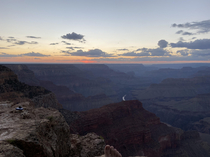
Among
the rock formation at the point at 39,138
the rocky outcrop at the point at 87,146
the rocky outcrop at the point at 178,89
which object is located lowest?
the rocky outcrop at the point at 178,89

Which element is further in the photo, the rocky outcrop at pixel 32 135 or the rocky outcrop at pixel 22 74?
the rocky outcrop at pixel 22 74

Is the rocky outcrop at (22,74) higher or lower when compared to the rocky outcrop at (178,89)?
higher

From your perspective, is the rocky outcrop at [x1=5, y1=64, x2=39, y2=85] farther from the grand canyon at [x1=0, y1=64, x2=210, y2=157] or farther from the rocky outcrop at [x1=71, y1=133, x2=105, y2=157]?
the rocky outcrop at [x1=71, y1=133, x2=105, y2=157]

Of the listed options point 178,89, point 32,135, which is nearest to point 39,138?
point 32,135

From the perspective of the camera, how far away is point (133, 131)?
4356 centimetres

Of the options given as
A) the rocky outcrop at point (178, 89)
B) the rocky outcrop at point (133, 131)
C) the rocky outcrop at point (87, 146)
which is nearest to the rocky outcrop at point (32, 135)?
the rocky outcrop at point (87, 146)

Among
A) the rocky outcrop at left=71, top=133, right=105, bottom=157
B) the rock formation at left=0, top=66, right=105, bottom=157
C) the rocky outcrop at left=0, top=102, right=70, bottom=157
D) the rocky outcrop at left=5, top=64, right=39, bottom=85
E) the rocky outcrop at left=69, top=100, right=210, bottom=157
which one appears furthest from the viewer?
the rocky outcrop at left=5, top=64, right=39, bottom=85

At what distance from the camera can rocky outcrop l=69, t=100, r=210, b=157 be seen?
39938mm

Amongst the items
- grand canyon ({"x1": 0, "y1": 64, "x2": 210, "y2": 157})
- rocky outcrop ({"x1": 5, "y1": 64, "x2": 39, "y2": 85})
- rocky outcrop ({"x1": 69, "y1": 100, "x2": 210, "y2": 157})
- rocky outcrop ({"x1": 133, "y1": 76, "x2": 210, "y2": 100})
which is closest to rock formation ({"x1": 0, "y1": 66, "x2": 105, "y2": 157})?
grand canyon ({"x1": 0, "y1": 64, "x2": 210, "y2": 157})

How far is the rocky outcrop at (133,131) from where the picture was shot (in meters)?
39.9

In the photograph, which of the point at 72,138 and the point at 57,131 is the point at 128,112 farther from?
the point at 57,131

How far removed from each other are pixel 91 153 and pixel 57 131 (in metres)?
3.81

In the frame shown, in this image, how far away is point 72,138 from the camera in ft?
47.5

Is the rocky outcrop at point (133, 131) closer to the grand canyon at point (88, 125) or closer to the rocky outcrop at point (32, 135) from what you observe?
the grand canyon at point (88, 125)
